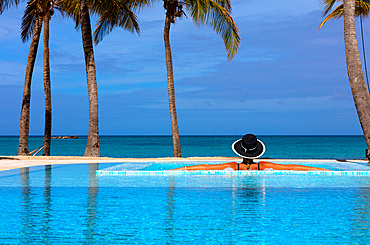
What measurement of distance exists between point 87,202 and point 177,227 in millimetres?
2205

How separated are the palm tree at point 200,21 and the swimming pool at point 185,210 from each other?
399 inches

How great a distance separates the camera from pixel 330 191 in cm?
841

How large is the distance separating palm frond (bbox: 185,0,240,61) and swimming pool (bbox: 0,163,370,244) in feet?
36.6

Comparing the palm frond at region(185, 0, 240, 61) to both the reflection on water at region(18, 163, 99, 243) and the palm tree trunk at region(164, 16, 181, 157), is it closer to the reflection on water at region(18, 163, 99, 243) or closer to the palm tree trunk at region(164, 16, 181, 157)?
the palm tree trunk at region(164, 16, 181, 157)

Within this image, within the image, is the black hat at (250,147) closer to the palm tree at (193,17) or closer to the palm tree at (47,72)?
the palm tree at (193,17)

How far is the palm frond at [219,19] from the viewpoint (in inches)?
797

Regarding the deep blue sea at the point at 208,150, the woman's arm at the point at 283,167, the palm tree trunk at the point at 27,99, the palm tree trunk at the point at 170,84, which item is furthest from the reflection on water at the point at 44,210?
the deep blue sea at the point at 208,150

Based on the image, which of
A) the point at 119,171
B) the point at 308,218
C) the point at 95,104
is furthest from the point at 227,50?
the point at 308,218

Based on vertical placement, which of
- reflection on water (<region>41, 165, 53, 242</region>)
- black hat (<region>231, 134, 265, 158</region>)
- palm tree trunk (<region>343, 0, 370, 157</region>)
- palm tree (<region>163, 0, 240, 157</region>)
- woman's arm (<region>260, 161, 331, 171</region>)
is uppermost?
palm tree (<region>163, 0, 240, 157</region>)

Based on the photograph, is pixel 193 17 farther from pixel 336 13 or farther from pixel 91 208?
pixel 91 208

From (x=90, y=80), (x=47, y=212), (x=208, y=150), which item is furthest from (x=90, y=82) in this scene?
(x=208, y=150)

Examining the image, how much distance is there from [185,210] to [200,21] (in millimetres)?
15111

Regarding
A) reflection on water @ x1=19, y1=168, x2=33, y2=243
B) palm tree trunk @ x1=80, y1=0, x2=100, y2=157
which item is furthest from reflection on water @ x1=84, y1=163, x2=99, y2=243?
palm tree trunk @ x1=80, y1=0, x2=100, y2=157

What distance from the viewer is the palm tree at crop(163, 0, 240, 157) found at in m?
20.2
